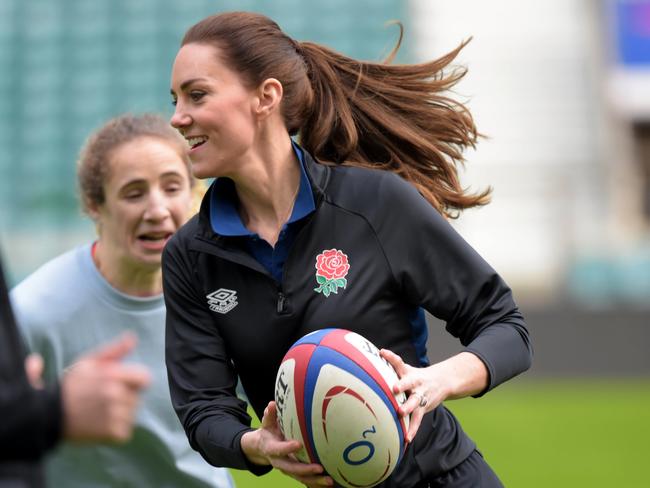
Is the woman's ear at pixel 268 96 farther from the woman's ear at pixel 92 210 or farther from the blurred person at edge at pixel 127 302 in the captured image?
the woman's ear at pixel 92 210

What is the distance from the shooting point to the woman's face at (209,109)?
364 cm

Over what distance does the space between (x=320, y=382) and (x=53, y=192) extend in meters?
12.2

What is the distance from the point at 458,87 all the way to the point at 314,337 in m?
13.8

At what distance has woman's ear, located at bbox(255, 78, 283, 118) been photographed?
3734 millimetres

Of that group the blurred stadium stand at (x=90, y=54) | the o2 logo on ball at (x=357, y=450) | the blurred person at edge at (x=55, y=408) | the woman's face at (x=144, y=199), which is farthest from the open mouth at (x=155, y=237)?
the blurred stadium stand at (x=90, y=54)

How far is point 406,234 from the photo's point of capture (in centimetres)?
364

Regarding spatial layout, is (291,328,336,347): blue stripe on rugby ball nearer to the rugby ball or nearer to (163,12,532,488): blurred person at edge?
the rugby ball

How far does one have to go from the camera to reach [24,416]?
7.77 ft

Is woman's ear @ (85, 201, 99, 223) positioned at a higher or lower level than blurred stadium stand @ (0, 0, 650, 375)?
higher

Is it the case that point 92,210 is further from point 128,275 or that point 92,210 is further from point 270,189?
point 270,189

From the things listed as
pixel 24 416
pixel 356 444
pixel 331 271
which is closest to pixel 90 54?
pixel 331 271

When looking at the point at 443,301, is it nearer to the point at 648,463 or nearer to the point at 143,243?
the point at 143,243

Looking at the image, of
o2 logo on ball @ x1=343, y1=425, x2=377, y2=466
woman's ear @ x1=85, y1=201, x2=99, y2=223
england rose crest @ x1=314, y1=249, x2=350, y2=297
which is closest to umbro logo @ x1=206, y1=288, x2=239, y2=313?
england rose crest @ x1=314, y1=249, x2=350, y2=297

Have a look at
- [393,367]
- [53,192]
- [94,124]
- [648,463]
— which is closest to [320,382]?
[393,367]
